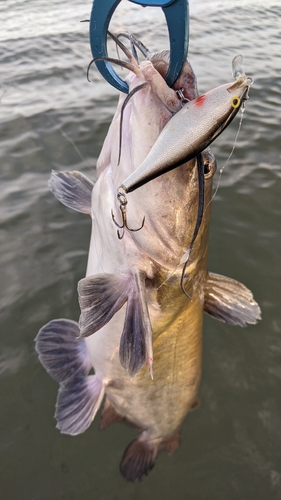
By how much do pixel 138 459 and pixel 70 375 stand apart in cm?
65

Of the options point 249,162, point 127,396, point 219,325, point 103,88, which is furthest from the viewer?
point 103,88

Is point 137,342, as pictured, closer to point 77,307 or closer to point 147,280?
point 147,280

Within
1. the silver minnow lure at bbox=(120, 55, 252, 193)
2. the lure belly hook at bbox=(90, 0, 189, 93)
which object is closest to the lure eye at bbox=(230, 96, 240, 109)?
the silver minnow lure at bbox=(120, 55, 252, 193)

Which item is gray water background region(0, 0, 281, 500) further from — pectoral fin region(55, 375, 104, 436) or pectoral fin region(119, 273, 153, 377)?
pectoral fin region(119, 273, 153, 377)

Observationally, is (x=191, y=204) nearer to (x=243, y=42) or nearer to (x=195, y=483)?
(x=195, y=483)

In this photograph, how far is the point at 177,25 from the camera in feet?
4.03

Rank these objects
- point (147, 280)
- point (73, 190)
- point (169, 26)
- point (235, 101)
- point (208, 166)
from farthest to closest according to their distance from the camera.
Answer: point (73, 190), point (147, 280), point (208, 166), point (169, 26), point (235, 101)

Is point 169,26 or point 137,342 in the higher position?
point 169,26

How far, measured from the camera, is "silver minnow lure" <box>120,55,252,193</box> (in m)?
1.02

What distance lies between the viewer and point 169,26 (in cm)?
124

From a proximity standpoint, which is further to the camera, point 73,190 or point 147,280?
point 73,190

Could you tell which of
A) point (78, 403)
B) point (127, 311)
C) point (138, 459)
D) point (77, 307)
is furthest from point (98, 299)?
point (77, 307)

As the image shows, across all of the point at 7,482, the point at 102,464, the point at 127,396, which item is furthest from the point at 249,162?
the point at 7,482

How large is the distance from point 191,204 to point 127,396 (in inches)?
53.5
